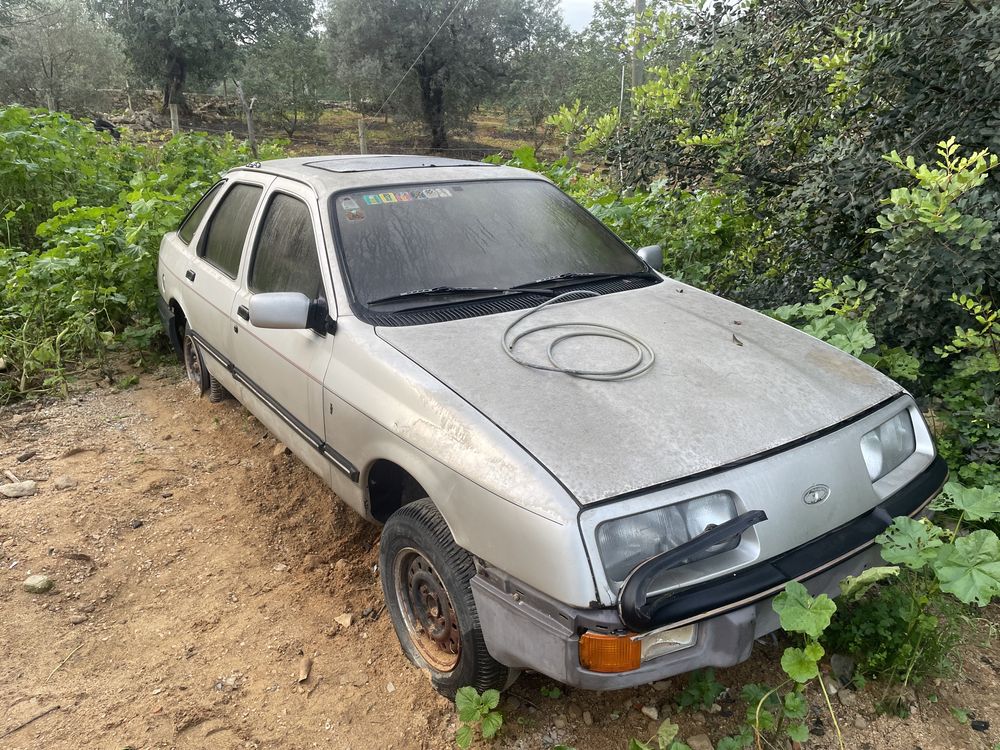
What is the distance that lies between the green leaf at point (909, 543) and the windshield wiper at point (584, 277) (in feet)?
5.28

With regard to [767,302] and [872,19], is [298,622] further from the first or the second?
[872,19]

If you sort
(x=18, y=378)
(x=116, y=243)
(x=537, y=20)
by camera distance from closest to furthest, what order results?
1. (x=18, y=378)
2. (x=116, y=243)
3. (x=537, y=20)

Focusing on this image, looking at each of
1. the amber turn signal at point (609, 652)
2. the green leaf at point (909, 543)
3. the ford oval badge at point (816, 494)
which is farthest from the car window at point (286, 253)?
the green leaf at point (909, 543)

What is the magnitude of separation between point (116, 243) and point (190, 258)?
1.62 meters

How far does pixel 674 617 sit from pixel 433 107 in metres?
21.8

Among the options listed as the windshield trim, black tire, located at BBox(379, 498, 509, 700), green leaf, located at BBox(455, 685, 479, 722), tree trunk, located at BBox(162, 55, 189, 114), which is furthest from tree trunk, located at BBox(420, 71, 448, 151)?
green leaf, located at BBox(455, 685, 479, 722)

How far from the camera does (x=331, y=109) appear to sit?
26859 millimetres

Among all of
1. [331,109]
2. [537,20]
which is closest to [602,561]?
[537,20]

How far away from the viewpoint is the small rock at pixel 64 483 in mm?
3873

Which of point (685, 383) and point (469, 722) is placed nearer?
point (469, 722)

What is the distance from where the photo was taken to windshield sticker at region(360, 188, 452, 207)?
3.24 meters

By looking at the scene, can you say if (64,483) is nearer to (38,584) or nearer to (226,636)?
(38,584)

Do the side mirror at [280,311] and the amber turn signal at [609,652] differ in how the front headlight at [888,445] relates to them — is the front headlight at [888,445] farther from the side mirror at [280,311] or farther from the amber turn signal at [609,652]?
the side mirror at [280,311]

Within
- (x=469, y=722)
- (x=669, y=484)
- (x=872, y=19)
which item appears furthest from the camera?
(x=872, y=19)
